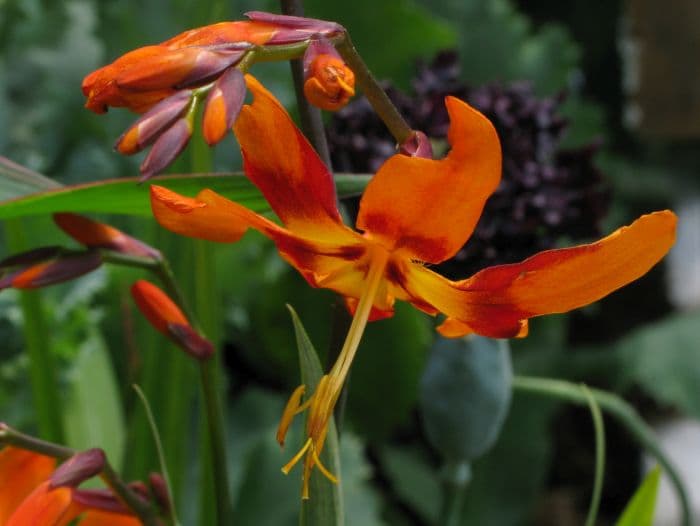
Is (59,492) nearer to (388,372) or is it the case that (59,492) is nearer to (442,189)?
(442,189)

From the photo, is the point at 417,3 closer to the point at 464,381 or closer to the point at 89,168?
the point at 89,168

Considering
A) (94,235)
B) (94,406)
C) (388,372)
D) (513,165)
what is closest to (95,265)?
(94,235)

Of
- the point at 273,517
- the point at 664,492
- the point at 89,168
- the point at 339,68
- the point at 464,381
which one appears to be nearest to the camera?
the point at 339,68

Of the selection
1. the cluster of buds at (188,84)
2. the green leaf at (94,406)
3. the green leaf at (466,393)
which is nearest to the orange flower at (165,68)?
the cluster of buds at (188,84)

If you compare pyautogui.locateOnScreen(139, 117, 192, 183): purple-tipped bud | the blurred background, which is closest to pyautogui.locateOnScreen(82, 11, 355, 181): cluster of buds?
pyautogui.locateOnScreen(139, 117, 192, 183): purple-tipped bud

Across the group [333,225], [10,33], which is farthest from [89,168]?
[333,225]
